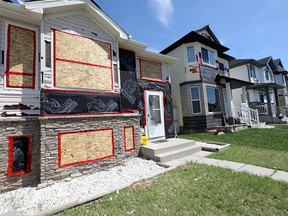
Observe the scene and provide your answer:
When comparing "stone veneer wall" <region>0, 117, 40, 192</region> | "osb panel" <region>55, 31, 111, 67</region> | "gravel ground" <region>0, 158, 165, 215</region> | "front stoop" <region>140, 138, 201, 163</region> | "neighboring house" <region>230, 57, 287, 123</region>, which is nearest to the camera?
"gravel ground" <region>0, 158, 165, 215</region>

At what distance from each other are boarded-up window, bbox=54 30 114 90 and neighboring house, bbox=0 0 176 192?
3 cm

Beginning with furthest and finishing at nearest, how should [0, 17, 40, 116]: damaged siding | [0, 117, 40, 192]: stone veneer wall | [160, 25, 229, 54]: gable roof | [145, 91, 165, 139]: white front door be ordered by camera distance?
[160, 25, 229, 54]: gable roof → [145, 91, 165, 139]: white front door → [0, 17, 40, 116]: damaged siding → [0, 117, 40, 192]: stone veneer wall

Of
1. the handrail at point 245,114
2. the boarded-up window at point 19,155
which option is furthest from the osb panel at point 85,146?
the handrail at point 245,114

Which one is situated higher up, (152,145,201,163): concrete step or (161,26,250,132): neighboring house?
(161,26,250,132): neighboring house

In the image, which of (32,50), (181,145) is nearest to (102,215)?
(181,145)

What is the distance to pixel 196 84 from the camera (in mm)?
11438

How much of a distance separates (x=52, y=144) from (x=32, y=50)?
10.1ft

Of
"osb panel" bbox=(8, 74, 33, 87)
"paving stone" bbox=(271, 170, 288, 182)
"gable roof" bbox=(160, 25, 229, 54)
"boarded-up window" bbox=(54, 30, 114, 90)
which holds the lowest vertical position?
"paving stone" bbox=(271, 170, 288, 182)

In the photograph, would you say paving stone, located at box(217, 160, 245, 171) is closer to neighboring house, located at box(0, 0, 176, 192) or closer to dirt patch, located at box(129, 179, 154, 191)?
dirt patch, located at box(129, 179, 154, 191)

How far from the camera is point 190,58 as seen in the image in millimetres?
11812

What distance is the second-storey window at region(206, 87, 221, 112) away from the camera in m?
11.7

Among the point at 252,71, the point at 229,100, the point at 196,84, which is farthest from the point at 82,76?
the point at 252,71

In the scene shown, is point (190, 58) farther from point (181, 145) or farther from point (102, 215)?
point (102, 215)

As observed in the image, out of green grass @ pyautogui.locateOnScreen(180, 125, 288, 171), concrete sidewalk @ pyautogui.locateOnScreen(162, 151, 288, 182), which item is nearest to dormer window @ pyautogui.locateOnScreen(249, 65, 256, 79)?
green grass @ pyautogui.locateOnScreen(180, 125, 288, 171)
